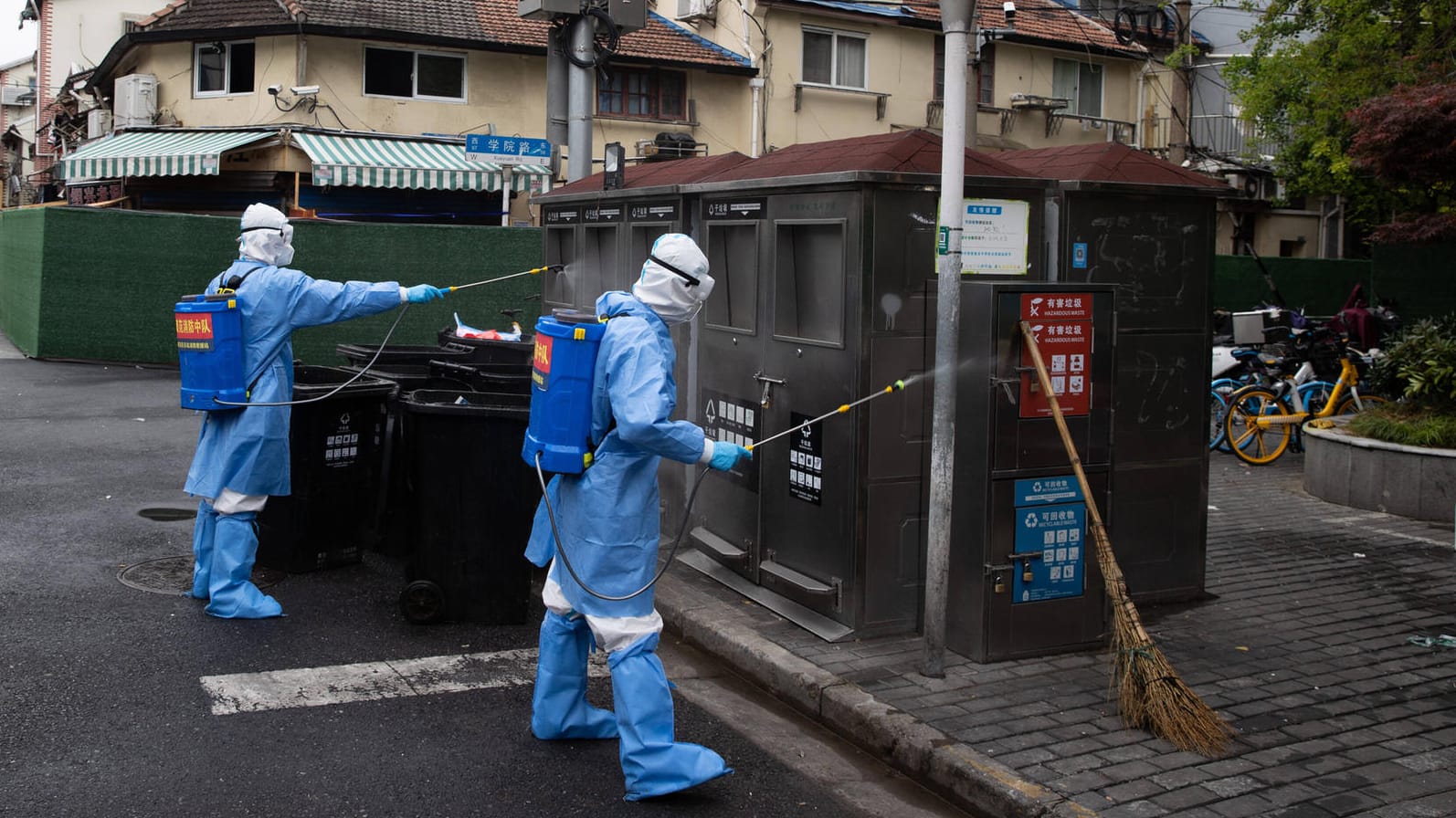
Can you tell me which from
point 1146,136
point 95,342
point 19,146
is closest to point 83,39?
point 19,146

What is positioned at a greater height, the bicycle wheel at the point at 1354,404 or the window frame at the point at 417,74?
the window frame at the point at 417,74

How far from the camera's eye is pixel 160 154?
2325 cm

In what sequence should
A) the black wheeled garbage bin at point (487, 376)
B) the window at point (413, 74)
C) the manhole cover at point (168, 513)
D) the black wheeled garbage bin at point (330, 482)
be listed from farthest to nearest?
the window at point (413, 74) < the manhole cover at point (168, 513) < the black wheeled garbage bin at point (487, 376) < the black wheeled garbage bin at point (330, 482)

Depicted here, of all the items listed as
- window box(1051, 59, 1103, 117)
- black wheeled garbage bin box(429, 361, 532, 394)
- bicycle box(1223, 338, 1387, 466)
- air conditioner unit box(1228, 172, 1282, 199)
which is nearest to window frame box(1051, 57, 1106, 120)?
window box(1051, 59, 1103, 117)

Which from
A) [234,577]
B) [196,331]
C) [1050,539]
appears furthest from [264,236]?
→ [1050,539]

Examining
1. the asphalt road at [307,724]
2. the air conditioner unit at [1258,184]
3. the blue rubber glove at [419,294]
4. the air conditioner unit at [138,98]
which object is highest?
the air conditioner unit at [138,98]

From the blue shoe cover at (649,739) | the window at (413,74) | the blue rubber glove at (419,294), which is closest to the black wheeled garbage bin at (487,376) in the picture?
the blue rubber glove at (419,294)

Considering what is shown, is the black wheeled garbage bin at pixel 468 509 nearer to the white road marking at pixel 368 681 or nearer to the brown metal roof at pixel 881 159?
the white road marking at pixel 368 681

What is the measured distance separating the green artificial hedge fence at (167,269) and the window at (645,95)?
9.30 metres

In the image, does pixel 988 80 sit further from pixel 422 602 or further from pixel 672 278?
pixel 672 278

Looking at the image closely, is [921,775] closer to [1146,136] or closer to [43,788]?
[43,788]

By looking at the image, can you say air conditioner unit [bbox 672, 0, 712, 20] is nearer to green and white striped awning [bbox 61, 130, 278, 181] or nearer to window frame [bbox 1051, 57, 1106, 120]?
window frame [bbox 1051, 57, 1106, 120]

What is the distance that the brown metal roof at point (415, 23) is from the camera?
2339 centimetres

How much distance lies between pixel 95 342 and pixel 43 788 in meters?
13.5
